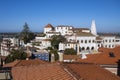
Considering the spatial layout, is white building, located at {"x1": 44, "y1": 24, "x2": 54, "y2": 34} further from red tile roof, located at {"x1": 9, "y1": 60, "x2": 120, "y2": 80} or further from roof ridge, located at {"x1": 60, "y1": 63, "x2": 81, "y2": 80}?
roof ridge, located at {"x1": 60, "y1": 63, "x2": 81, "y2": 80}

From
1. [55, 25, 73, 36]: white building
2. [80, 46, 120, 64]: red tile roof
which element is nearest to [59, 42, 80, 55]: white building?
[55, 25, 73, 36]: white building

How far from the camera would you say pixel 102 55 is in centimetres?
2306

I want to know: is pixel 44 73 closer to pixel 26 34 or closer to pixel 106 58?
pixel 106 58

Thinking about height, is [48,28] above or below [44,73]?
above

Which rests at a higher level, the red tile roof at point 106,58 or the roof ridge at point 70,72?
the roof ridge at point 70,72

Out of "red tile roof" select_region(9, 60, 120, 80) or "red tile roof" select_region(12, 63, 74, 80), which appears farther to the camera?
"red tile roof" select_region(12, 63, 74, 80)

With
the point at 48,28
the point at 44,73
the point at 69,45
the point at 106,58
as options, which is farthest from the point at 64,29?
the point at 44,73

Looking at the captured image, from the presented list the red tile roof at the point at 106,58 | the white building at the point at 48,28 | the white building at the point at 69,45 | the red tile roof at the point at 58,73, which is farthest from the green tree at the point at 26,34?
the red tile roof at the point at 58,73

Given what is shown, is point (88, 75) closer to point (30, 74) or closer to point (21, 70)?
point (30, 74)

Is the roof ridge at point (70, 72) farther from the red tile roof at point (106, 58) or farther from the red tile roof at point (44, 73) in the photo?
the red tile roof at point (106, 58)

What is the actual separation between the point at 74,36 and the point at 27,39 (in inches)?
896

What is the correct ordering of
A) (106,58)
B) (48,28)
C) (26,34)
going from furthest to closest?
(48,28), (26,34), (106,58)

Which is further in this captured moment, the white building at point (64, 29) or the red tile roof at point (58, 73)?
the white building at point (64, 29)

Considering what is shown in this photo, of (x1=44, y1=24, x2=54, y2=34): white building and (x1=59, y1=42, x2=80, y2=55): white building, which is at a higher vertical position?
(x1=44, y1=24, x2=54, y2=34): white building
